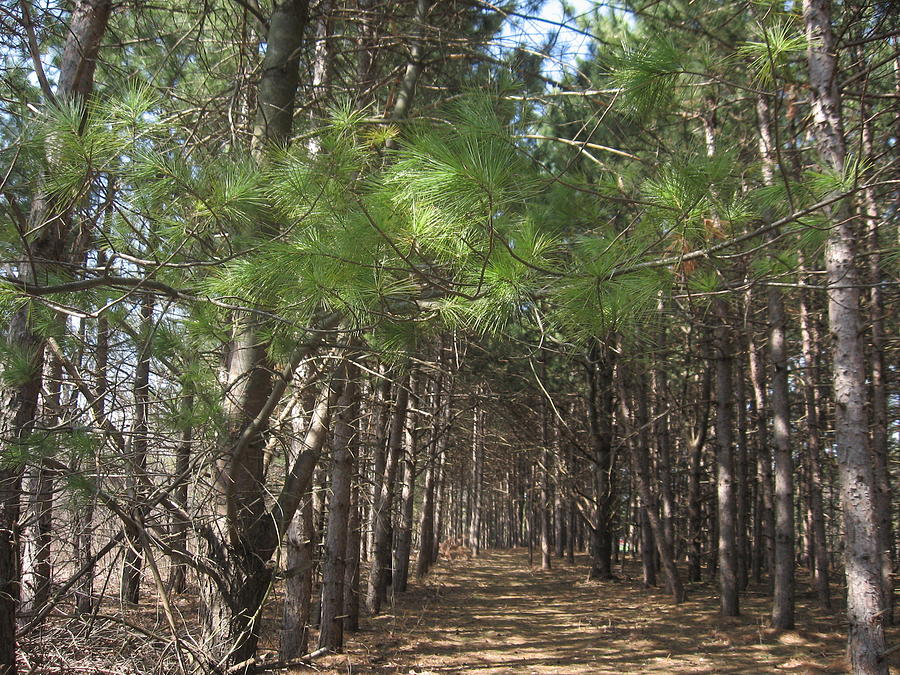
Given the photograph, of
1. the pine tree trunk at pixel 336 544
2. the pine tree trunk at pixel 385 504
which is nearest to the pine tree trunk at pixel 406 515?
the pine tree trunk at pixel 385 504

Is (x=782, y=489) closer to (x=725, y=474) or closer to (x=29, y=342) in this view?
(x=725, y=474)

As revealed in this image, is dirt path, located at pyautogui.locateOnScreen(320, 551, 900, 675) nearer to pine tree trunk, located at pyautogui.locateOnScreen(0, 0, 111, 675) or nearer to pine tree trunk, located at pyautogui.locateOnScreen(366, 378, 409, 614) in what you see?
pine tree trunk, located at pyautogui.locateOnScreen(366, 378, 409, 614)

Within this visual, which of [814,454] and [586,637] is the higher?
[814,454]

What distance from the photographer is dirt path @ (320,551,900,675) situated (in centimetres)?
686

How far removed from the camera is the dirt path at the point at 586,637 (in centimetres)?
686

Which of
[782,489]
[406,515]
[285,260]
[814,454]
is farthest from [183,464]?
[814,454]

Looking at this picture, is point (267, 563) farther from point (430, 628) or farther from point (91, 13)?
point (430, 628)

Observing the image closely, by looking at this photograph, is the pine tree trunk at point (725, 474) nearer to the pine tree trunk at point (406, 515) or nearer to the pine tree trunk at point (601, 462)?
the pine tree trunk at point (601, 462)

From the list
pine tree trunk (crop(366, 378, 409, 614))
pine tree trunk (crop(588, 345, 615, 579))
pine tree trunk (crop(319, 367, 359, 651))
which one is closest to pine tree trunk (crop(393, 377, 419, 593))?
pine tree trunk (crop(366, 378, 409, 614))

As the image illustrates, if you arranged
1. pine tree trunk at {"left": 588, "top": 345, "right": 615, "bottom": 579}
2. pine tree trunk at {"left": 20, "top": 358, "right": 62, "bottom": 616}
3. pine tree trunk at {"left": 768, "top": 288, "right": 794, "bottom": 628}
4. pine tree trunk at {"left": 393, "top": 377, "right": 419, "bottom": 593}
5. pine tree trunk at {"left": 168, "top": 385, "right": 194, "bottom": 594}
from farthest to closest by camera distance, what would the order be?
1. pine tree trunk at {"left": 588, "top": 345, "right": 615, "bottom": 579}
2. pine tree trunk at {"left": 393, "top": 377, "right": 419, "bottom": 593}
3. pine tree trunk at {"left": 768, "top": 288, "right": 794, "bottom": 628}
4. pine tree trunk at {"left": 168, "top": 385, "right": 194, "bottom": 594}
5. pine tree trunk at {"left": 20, "top": 358, "right": 62, "bottom": 616}

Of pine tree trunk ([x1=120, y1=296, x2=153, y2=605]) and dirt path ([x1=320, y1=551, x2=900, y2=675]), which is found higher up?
pine tree trunk ([x1=120, y1=296, x2=153, y2=605])

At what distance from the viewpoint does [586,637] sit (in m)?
8.53

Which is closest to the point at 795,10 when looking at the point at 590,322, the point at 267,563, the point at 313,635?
the point at 590,322

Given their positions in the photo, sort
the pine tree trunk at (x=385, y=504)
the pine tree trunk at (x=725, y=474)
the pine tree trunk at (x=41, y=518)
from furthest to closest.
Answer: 1. the pine tree trunk at (x=725, y=474)
2. the pine tree trunk at (x=385, y=504)
3. the pine tree trunk at (x=41, y=518)
